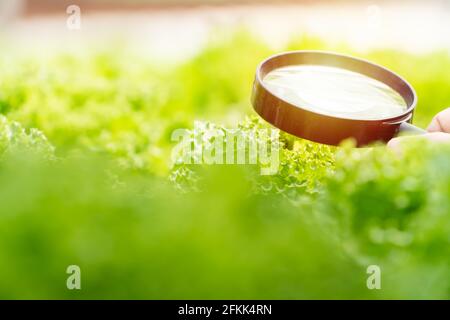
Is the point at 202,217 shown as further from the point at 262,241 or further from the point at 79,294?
the point at 79,294

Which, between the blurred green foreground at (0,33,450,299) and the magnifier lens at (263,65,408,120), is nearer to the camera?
the blurred green foreground at (0,33,450,299)

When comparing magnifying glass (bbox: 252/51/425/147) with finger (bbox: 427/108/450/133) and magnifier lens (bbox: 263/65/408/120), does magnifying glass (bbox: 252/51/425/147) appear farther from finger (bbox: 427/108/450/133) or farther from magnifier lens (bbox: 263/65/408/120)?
finger (bbox: 427/108/450/133)

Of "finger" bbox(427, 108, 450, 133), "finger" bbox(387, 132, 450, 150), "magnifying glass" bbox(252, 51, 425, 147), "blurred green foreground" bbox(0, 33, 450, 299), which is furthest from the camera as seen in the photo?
"finger" bbox(427, 108, 450, 133)

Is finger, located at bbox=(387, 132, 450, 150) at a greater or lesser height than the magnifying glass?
lesser

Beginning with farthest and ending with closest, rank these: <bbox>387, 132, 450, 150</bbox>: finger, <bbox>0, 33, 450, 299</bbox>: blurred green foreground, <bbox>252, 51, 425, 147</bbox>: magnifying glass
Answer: <bbox>252, 51, 425, 147</bbox>: magnifying glass
<bbox>387, 132, 450, 150</bbox>: finger
<bbox>0, 33, 450, 299</bbox>: blurred green foreground

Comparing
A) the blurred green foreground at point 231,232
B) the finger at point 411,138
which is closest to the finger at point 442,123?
the finger at point 411,138

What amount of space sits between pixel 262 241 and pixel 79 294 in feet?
0.93

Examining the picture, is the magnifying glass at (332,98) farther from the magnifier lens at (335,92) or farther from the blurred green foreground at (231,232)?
the blurred green foreground at (231,232)

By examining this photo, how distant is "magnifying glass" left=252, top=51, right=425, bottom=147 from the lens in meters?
1.16

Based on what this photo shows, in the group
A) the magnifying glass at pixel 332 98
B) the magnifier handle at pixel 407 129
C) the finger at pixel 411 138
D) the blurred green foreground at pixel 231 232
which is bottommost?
the blurred green foreground at pixel 231 232

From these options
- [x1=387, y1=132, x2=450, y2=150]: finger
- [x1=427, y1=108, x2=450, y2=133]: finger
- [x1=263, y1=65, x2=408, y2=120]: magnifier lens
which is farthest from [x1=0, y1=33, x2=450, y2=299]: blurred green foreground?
[x1=427, y1=108, x2=450, y2=133]: finger

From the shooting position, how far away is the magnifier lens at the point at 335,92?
1232 mm

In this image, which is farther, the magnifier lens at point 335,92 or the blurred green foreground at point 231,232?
→ the magnifier lens at point 335,92

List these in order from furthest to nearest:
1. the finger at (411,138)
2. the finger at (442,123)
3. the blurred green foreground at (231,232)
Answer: the finger at (442,123) → the finger at (411,138) → the blurred green foreground at (231,232)
